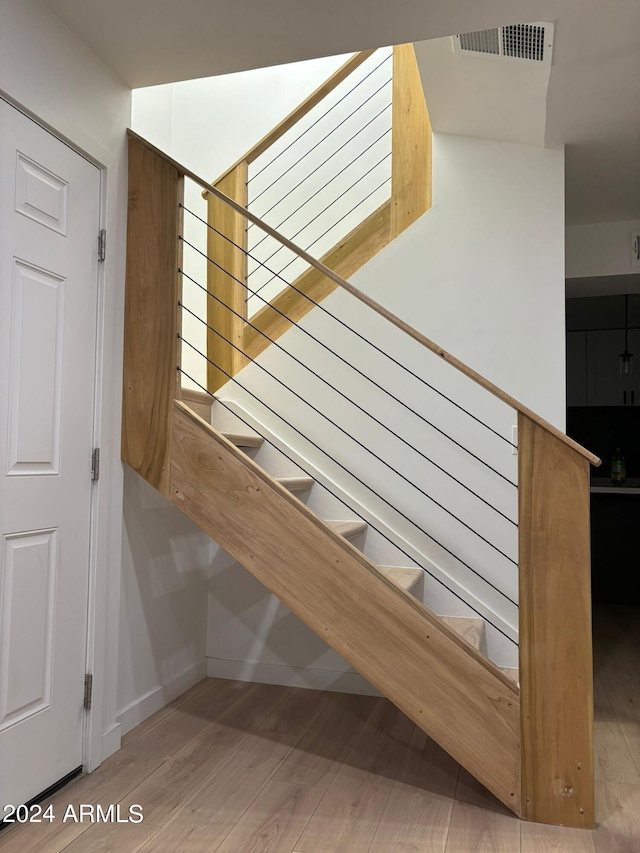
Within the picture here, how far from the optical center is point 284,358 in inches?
135

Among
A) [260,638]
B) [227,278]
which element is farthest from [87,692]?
[227,278]

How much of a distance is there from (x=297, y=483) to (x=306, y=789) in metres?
1.25

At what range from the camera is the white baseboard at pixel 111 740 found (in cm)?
243

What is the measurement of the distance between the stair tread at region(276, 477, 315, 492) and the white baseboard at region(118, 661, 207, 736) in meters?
1.02

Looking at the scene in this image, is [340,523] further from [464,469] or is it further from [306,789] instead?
[306,789]

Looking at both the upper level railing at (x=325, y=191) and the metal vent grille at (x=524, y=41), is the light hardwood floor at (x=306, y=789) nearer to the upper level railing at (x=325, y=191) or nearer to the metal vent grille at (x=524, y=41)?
the upper level railing at (x=325, y=191)

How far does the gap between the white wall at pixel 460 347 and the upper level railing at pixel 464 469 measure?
14mm

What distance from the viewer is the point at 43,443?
7.02 ft

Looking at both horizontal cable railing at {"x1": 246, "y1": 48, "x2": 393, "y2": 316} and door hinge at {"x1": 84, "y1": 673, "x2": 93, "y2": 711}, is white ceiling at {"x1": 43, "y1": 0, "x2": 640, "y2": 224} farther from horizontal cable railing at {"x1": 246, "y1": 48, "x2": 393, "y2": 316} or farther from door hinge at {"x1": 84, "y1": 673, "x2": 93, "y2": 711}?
door hinge at {"x1": 84, "y1": 673, "x2": 93, "y2": 711}

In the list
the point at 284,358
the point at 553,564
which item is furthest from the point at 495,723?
the point at 284,358

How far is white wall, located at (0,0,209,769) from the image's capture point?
2061 millimetres

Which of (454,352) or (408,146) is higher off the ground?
(408,146)

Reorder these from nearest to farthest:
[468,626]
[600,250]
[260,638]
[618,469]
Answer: [468,626] < [260,638] < [600,250] < [618,469]

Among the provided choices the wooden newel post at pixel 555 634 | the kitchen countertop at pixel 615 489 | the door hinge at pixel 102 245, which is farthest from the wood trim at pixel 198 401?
the kitchen countertop at pixel 615 489
